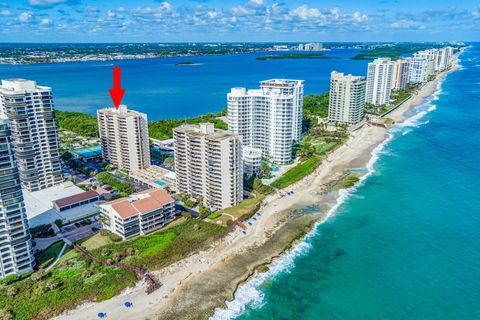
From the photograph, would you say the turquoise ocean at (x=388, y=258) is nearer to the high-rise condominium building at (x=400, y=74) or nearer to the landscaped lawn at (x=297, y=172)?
the landscaped lawn at (x=297, y=172)

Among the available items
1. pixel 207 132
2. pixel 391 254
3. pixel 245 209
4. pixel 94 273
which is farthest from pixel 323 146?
pixel 94 273

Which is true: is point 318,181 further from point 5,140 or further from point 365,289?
point 5,140

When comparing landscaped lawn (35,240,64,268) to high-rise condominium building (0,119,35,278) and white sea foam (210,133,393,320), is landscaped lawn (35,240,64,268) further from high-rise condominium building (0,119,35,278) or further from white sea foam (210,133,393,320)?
white sea foam (210,133,393,320)

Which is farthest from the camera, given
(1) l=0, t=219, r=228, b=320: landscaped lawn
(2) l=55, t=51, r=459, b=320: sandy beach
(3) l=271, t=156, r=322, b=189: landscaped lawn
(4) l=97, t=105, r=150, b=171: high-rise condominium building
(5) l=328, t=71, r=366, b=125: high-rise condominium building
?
(5) l=328, t=71, r=366, b=125: high-rise condominium building

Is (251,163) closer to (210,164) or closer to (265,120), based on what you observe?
(265,120)

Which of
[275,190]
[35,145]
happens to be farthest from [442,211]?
[35,145]

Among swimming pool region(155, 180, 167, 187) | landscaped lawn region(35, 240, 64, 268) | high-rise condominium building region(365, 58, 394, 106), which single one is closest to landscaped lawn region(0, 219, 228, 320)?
landscaped lawn region(35, 240, 64, 268)
